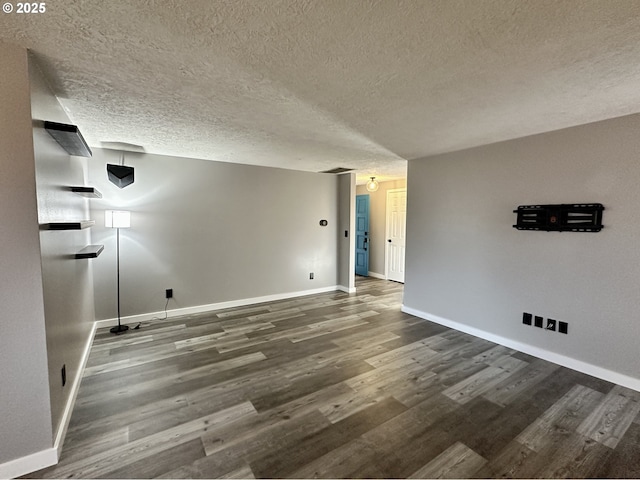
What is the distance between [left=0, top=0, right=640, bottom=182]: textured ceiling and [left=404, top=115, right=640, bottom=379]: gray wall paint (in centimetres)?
33

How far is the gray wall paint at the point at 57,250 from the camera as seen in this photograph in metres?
1.68

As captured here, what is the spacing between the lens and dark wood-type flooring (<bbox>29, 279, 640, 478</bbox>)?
1677 millimetres

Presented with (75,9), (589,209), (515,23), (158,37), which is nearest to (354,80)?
(515,23)

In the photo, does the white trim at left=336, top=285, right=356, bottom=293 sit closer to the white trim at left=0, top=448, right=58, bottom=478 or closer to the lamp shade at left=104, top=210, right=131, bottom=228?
the lamp shade at left=104, top=210, right=131, bottom=228

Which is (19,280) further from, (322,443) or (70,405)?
(322,443)

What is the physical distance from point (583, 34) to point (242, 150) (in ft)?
11.0

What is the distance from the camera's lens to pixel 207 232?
441cm

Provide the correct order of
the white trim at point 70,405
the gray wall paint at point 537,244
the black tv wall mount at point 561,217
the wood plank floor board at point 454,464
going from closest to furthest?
1. the wood plank floor board at point 454,464
2. the white trim at point 70,405
3. the gray wall paint at point 537,244
4. the black tv wall mount at point 561,217

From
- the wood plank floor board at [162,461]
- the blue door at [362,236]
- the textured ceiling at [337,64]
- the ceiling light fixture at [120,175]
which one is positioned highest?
the textured ceiling at [337,64]

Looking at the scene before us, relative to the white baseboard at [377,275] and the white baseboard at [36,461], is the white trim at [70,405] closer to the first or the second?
the white baseboard at [36,461]

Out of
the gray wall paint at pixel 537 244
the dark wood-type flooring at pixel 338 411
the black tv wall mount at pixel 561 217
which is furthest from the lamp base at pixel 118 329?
the black tv wall mount at pixel 561 217

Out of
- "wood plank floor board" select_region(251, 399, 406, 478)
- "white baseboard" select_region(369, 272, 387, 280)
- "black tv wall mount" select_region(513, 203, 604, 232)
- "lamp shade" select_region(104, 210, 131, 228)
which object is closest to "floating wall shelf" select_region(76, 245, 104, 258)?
"lamp shade" select_region(104, 210, 131, 228)

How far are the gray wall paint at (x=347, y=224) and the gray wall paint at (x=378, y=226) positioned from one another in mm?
1507

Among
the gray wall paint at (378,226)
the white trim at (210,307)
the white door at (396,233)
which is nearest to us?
the white trim at (210,307)
